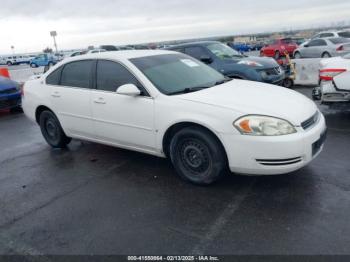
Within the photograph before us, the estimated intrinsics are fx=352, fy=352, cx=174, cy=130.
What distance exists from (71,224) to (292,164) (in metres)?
2.36

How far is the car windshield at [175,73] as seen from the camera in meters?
4.50

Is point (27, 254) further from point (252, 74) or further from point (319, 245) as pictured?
point (252, 74)

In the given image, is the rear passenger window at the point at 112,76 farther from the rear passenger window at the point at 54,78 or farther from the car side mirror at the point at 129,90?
the rear passenger window at the point at 54,78

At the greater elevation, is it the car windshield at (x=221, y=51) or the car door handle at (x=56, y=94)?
the car windshield at (x=221, y=51)

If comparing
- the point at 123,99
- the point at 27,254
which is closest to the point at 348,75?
the point at 123,99

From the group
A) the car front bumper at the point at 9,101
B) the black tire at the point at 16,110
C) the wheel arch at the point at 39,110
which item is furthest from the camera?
the black tire at the point at 16,110

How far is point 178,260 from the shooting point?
2.88m

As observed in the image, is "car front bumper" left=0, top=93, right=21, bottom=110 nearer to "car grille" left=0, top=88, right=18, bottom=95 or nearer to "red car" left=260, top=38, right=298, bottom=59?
"car grille" left=0, top=88, right=18, bottom=95

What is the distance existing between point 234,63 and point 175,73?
4.57 m

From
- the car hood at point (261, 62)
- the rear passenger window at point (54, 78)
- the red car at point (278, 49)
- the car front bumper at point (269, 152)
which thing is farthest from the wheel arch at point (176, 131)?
the red car at point (278, 49)

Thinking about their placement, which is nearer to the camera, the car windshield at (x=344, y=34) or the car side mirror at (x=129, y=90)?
the car side mirror at (x=129, y=90)

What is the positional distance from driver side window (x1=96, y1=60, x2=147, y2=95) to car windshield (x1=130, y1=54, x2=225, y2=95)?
175 millimetres

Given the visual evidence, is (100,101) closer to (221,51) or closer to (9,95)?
(221,51)

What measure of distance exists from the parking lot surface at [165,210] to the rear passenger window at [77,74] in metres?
1.23
